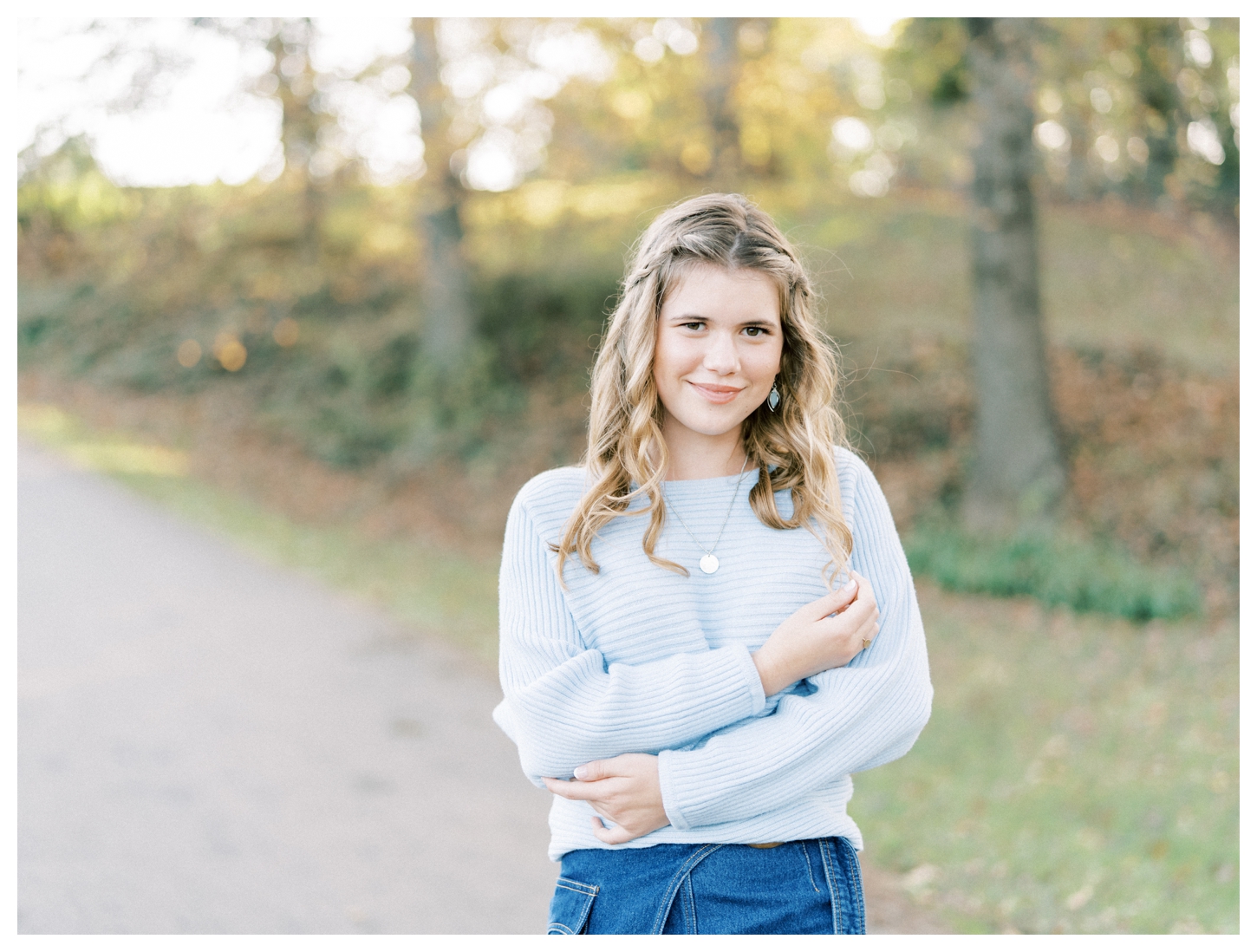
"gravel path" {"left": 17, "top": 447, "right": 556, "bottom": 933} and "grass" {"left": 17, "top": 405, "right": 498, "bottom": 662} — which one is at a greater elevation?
"grass" {"left": 17, "top": 405, "right": 498, "bottom": 662}

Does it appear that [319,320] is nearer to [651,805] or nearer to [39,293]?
[39,293]

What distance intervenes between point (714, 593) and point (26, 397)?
18.0 metres

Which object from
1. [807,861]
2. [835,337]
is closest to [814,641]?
[807,861]

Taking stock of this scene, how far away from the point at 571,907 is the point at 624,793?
0.28 m

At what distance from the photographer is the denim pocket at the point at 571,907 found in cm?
197

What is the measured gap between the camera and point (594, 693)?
193 centimetres

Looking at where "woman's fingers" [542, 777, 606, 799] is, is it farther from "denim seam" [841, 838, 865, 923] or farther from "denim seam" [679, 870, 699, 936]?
"denim seam" [841, 838, 865, 923]

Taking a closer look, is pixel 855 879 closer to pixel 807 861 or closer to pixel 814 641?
pixel 807 861

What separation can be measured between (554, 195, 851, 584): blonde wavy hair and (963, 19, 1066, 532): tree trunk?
23.9 ft

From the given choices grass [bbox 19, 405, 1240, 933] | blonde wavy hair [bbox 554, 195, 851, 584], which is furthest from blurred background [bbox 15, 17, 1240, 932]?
blonde wavy hair [bbox 554, 195, 851, 584]

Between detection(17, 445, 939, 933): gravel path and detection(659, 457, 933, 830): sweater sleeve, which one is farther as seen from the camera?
detection(17, 445, 939, 933): gravel path

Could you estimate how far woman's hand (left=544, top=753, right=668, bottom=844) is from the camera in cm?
191

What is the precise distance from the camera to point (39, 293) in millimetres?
19375

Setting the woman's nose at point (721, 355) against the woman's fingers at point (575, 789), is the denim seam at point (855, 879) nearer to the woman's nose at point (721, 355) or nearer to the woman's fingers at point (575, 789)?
the woman's fingers at point (575, 789)
